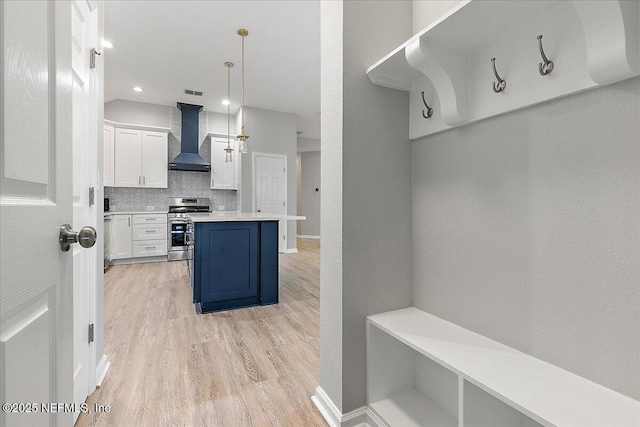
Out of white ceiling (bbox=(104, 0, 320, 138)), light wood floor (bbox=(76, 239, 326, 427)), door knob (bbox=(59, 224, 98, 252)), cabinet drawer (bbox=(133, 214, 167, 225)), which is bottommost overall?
light wood floor (bbox=(76, 239, 326, 427))

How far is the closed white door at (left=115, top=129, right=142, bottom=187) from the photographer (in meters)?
5.25

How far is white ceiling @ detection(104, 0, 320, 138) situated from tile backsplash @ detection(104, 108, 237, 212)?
65 centimetres

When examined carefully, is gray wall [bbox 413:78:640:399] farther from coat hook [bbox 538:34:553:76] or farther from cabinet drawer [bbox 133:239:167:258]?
cabinet drawer [bbox 133:239:167:258]

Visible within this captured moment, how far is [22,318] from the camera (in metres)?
0.55

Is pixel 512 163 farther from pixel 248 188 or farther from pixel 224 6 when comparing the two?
pixel 248 188

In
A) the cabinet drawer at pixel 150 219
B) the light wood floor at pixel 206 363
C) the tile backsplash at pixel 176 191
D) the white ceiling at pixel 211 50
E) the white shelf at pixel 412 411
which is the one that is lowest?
the light wood floor at pixel 206 363

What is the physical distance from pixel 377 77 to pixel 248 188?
16.5 ft

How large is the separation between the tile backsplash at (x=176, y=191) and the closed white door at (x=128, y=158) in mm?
331

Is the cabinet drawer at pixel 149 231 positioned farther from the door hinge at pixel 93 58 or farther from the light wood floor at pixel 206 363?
the door hinge at pixel 93 58

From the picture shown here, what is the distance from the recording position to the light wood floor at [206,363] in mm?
1420

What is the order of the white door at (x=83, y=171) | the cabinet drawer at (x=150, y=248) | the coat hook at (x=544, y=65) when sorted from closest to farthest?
the coat hook at (x=544, y=65), the white door at (x=83, y=171), the cabinet drawer at (x=150, y=248)

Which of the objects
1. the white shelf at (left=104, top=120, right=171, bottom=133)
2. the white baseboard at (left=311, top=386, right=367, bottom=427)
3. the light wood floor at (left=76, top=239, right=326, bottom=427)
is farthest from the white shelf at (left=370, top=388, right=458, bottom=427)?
the white shelf at (left=104, top=120, right=171, bottom=133)

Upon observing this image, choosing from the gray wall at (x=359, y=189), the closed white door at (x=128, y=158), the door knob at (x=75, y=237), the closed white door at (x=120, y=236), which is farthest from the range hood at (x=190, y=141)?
the door knob at (x=75, y=237)

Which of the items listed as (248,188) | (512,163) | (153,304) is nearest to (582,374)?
(512,163)
